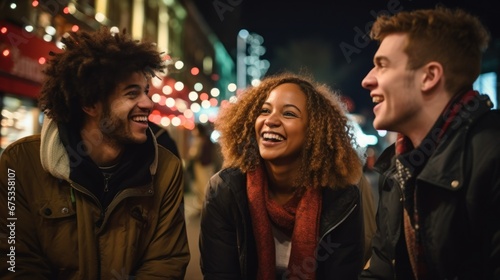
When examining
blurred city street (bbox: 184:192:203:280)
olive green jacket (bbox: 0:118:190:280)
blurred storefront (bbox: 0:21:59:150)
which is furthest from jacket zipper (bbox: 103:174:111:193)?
blurred storefront (bbox: 0:21:59:150)

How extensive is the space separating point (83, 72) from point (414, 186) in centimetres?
229

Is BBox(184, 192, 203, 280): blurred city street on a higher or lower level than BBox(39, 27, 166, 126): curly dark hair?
lower

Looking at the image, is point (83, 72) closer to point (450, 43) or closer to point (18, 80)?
point (450, 43)

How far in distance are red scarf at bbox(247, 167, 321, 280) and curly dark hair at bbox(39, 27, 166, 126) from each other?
1.24 m

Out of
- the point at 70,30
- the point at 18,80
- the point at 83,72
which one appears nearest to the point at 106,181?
the point at 83,72

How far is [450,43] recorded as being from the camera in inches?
86.2

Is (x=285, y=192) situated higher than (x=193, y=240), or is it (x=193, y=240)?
(x=285, y=192)

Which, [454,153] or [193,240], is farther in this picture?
[193,240]

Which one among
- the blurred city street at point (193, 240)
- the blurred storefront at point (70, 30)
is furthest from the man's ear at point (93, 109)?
the blurred city street at point (193, 240)

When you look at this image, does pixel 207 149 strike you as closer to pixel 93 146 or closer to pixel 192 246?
pixel 192 246

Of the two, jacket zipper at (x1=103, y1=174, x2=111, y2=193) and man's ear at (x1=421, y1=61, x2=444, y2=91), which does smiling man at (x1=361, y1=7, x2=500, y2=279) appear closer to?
man's ear at (x1=421, y1=61, x2=444, y2=91)

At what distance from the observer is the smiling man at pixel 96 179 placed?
2703mm

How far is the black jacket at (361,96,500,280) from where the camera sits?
186 centimetres

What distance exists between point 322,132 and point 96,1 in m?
12.2
